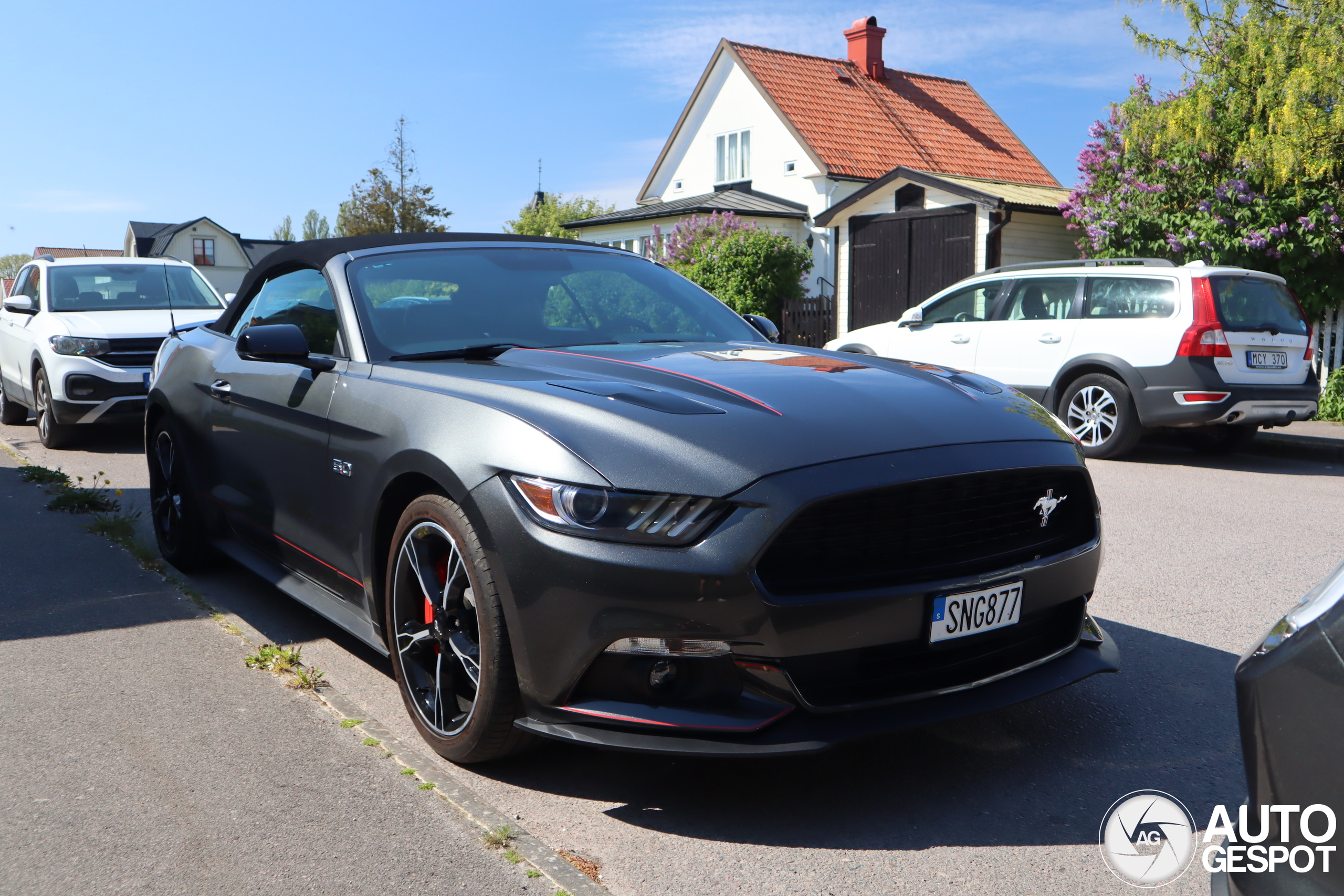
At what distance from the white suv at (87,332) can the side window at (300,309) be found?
4.35m

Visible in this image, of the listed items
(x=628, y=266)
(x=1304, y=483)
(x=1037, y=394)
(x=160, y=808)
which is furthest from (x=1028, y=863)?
(x=1037, y=394)

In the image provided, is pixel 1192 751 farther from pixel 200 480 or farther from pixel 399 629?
pixel 200 480

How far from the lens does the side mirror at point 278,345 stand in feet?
12.5

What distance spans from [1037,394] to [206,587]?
7817 mm

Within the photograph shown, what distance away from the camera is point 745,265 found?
2127cm

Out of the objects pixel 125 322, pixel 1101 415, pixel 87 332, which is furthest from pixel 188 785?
pixel 1101 415

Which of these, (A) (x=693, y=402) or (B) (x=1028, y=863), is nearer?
(B) (x=1028, y=863)

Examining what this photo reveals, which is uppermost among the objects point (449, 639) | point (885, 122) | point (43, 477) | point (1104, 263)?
point (885, 122)

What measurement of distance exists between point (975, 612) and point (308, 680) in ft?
7.52

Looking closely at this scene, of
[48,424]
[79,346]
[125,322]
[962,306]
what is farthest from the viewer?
[962,306]

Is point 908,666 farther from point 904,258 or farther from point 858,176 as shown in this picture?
point 858,176

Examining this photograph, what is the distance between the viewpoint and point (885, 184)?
2155cm

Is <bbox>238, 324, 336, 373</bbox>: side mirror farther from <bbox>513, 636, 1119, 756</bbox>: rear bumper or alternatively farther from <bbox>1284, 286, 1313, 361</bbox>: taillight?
<bbox>1284, 286, 1313, 361</bbox>: taillight

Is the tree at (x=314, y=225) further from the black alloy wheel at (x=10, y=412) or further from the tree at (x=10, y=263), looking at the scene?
the black alloy wheel at (x=10, y=412)
